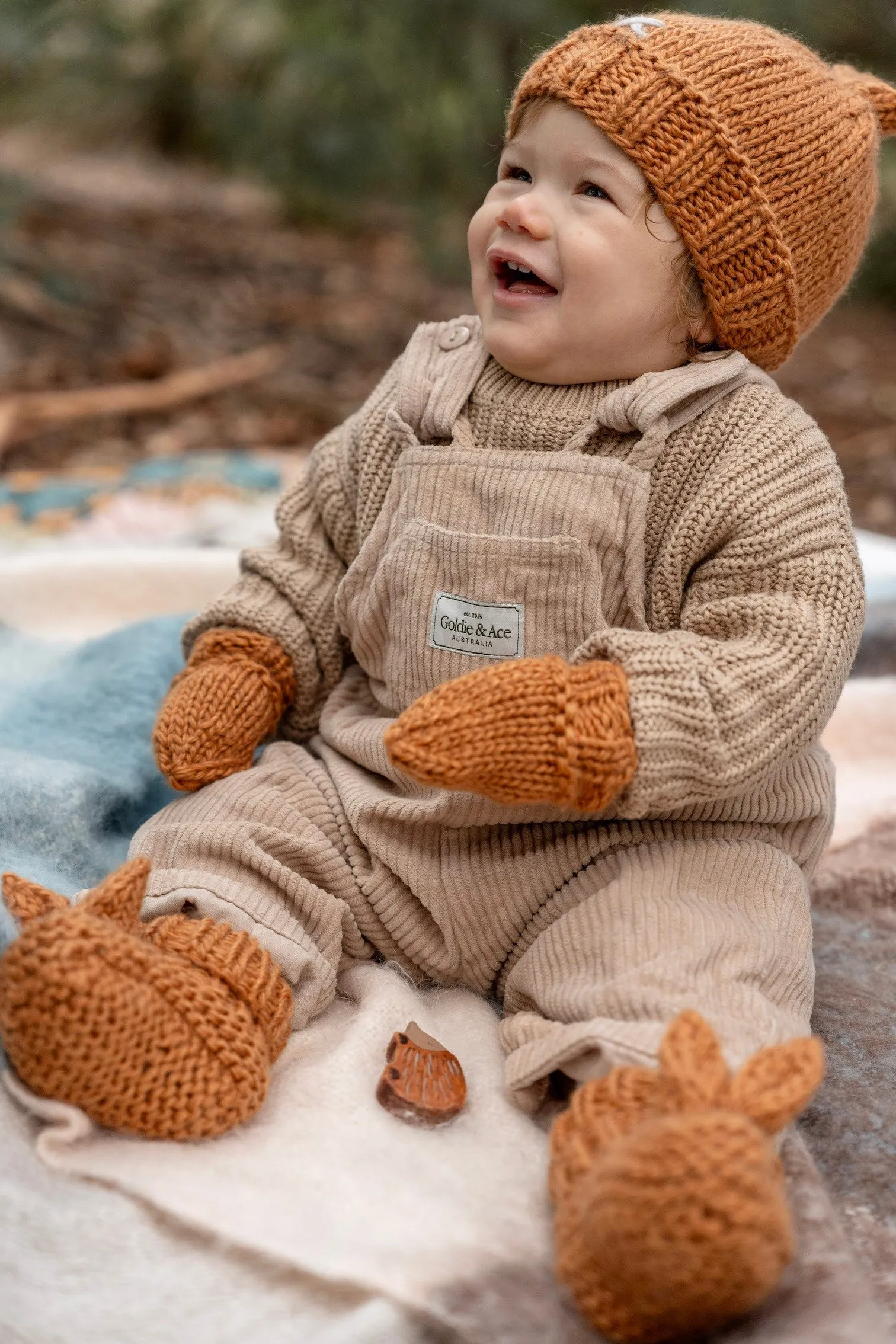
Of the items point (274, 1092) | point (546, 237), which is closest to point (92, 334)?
point (546, 237)

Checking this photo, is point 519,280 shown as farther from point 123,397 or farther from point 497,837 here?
point 123,397

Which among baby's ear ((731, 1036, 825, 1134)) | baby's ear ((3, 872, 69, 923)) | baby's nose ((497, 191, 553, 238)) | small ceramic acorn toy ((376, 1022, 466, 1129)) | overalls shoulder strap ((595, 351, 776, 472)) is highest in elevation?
baby's nose ((497, 191, 553, 238))

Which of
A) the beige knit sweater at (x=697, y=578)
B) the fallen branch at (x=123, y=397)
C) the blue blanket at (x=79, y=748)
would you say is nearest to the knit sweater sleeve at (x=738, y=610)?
the beige knit sweater at (x=697, y=578)

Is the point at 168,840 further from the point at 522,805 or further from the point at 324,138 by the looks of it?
the point at 324,138

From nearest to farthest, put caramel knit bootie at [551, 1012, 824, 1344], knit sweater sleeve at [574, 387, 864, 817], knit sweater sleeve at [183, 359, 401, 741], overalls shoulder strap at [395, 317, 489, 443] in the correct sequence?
caramel knit bootie at [551, 1012, 824, 1344], knit sweater sleeve at [574, 387, 864, 817], overalls shoulder strap at [395, 317, 489, 443], knit sweater sleeve at [183, 359, 401, 741]

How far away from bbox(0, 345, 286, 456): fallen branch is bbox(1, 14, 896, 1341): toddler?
175 centimetres

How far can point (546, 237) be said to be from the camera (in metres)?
1.15

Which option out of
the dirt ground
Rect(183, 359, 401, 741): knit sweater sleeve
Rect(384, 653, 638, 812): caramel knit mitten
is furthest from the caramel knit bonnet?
the dirt ground

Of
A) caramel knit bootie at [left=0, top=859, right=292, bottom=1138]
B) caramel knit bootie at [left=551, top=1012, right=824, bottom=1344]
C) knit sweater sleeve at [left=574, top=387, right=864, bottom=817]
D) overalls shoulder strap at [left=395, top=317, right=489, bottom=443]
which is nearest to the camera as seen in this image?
caramel knit bootie at [left=551, top=1012, right=824, bottom=1344]

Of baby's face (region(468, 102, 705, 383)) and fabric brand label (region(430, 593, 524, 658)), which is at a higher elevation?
baby's face (region(468, 102, 705, 383))

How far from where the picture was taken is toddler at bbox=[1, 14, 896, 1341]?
998 mm

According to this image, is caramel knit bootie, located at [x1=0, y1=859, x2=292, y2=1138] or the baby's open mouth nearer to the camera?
caramel knit bootie, located at [x1=0, y1=859, x2=292, y2=1138]

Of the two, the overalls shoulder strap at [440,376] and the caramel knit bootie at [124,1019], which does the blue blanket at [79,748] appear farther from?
Result: the overalls shoulder strap at [440,376]

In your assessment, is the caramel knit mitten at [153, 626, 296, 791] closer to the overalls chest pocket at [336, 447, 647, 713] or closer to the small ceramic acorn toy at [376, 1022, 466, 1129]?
the overalls chest pocket at [336, 447, 647, 713]
